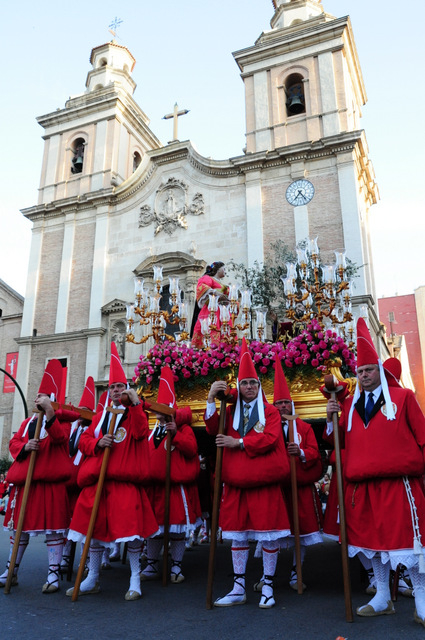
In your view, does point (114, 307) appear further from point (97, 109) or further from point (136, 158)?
point (97, 109)

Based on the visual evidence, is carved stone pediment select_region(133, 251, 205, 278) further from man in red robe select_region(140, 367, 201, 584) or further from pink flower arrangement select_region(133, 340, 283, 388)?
man in red robe select_region(140, 367, 201, 584)

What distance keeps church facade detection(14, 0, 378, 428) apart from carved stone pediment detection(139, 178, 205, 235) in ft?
0.16

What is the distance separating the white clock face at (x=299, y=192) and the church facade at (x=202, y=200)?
0.04 m

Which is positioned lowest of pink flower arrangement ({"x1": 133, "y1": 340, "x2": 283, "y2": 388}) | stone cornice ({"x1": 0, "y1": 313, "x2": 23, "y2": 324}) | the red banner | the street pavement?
the street pavement

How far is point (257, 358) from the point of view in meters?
6.50

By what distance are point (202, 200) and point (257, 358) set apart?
1603 cm

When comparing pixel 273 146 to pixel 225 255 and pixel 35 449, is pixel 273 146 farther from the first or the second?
pixel 35 449

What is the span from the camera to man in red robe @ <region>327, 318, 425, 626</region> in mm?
4008

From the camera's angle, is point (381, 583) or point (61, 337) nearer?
point (381, 583)

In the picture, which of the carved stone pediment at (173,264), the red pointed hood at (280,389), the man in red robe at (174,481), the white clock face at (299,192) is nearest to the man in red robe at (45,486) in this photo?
the man in red robe at (174,481)

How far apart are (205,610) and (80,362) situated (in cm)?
1790

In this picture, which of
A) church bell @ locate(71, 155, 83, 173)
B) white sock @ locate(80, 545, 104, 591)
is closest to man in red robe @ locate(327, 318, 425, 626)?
white sock @ locate(80, 545, 104, 591)

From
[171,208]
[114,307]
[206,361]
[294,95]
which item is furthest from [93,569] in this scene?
[294,95]

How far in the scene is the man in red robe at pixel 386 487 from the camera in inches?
158
